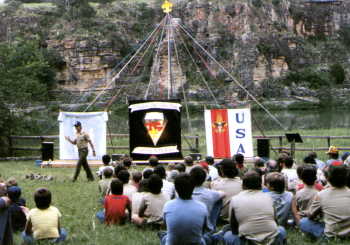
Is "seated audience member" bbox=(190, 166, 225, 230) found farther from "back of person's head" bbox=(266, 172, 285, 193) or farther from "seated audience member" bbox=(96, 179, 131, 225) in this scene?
"seated audience member" bbox=(96, 179, 131, 225)

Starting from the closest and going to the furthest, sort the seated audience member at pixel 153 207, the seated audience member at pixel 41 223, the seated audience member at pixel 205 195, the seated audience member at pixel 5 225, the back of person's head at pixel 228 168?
the seated audience member at pixel 5 225 → the seated audience member at pixel 41 223 → the seated audience member at pixel 205 195 → the back of person's head at pixel 228 168 → the seated audience member at pixel 153 207

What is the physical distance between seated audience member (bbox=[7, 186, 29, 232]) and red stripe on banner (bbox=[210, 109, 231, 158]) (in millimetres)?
8879

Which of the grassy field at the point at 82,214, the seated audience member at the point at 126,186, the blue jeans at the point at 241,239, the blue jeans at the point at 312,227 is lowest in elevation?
the grassy field at the point at 82,214

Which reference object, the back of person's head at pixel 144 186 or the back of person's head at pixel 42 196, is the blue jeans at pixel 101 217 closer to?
the back of person's head at pixel 144 186

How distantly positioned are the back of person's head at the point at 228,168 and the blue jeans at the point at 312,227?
3.83ft

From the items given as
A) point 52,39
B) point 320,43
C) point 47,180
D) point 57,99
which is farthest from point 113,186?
point 320,43

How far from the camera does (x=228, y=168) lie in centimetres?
791

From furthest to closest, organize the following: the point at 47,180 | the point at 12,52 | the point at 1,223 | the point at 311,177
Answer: the point at 12,52 → the point at 47,180 → the point at 311,177 → the point at 1,223

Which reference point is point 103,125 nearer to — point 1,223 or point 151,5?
point 1,223

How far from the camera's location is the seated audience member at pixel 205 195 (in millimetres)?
7359

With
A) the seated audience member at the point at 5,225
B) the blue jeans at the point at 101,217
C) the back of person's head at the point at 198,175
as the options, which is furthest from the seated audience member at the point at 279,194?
the seated audience member at the point at 5,225

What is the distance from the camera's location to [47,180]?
1419cm

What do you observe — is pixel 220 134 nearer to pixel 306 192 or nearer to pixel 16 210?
pixel 306 192

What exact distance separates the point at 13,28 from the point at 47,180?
6059 cm
